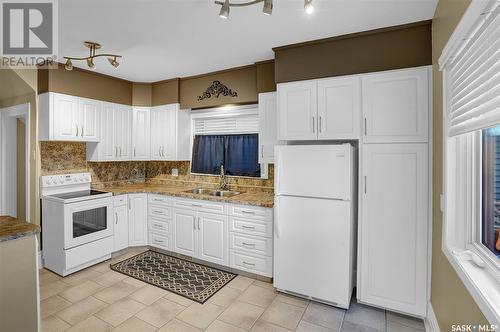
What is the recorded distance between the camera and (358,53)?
2.51m

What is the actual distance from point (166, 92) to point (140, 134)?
0.79 m

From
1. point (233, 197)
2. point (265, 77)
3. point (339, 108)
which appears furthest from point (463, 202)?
point (265, 77)

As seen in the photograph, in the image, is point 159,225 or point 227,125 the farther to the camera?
point 227,125

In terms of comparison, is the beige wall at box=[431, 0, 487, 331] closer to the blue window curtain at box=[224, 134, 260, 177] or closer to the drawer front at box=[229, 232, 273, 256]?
the drawer front at box=[229, 232, 273, 256]

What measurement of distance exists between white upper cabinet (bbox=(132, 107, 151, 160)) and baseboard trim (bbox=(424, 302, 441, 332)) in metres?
3.97

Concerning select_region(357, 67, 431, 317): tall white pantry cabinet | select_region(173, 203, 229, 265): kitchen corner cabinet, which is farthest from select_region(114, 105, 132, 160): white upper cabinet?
select_region(357, 67, 431, 317): tall white pantry cabinet

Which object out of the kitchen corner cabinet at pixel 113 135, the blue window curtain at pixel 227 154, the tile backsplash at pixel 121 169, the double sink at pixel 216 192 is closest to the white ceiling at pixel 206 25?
the kitchen corner cabinet at pixel 113 135

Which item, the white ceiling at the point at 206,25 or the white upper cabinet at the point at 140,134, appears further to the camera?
the white upper cabinet at the point at 140,134

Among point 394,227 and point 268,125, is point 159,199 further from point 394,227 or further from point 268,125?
point 394,227

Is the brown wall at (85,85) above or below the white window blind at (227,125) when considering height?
above

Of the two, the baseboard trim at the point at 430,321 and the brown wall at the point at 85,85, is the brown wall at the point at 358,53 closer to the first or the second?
the baseboard trim at the point at 430,321

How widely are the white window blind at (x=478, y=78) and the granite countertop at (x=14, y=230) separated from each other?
2.67 m

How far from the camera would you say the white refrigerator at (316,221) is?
2449 mm

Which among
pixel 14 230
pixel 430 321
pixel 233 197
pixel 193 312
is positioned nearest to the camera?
pixel 14 230
